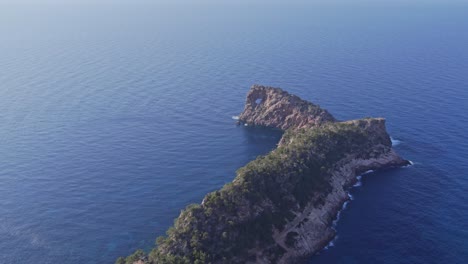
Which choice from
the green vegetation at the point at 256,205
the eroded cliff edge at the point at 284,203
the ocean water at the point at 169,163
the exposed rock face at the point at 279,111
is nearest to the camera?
the green vegetation at the point at 256,205

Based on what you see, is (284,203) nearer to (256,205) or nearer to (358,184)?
(256,205)

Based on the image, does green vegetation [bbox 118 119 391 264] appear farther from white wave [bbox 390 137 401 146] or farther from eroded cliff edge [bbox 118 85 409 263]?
white wave [bbox 390 137 401 146]

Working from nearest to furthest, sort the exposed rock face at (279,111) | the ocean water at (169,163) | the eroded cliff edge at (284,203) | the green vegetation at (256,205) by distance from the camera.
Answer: the green vegetation at (256,205), the eroded cliff edge at (284,203), the ocean water at (169,163), the exposed rock face at (279,111)

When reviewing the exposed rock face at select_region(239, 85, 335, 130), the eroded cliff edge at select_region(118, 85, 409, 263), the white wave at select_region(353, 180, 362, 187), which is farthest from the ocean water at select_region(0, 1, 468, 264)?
the exposed rock face at select_region(239, 85, 335, 130)

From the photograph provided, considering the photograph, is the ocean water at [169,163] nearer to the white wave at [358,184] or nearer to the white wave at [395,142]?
the white wave at [358,184]

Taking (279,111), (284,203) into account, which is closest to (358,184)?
(284,203)

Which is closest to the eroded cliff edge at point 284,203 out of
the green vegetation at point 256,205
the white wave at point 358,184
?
the green vegetation at point 256,205

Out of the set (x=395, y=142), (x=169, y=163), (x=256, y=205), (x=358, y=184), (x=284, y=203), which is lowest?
(x=358, y=184)
